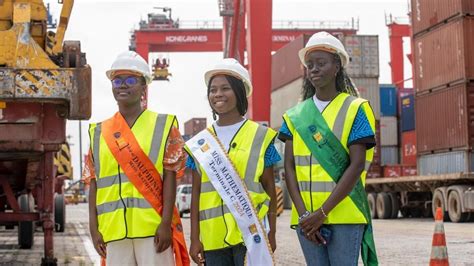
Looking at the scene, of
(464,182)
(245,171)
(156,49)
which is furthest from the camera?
(156,49)

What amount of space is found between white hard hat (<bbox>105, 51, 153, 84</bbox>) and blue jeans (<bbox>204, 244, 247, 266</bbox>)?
105 centimetres

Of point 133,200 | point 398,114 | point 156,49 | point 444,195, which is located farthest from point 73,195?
point 133,200

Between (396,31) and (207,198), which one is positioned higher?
(396,31)

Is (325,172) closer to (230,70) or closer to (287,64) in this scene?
(230,70)

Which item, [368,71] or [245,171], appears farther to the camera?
[368,71]

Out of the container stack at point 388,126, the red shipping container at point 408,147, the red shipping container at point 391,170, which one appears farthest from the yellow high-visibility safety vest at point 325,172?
the container stack at point 388,126

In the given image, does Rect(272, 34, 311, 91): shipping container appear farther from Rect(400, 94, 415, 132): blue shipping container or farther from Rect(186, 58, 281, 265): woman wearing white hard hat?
Rect(186, 58, 281, 265): woman wearing white hard hat

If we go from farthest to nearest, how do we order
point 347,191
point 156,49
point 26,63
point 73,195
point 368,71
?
point 73,195
point 156,49
point 368,71
point 26,63
point 347,191

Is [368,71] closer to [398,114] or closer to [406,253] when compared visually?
[398,114]

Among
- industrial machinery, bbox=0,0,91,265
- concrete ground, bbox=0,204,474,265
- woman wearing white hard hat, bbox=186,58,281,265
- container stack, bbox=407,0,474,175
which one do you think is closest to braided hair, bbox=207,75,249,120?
woman wearing white hard hat, bbox=186,58,281,265

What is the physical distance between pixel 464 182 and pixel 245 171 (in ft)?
60.6

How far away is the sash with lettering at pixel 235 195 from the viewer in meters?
4.19

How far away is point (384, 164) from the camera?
36.8 m

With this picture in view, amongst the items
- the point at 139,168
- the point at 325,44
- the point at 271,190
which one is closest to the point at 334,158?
the point at 271,190
